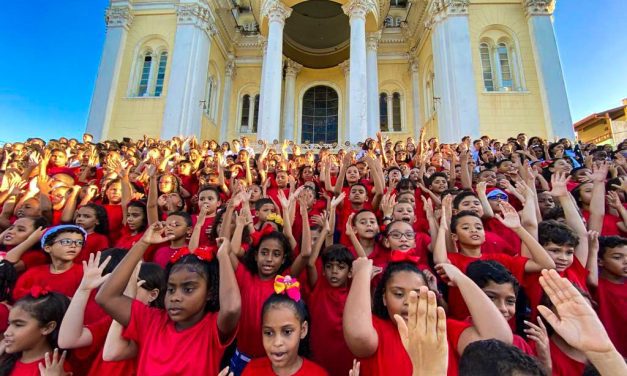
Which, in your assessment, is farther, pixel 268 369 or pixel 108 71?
pixel 108 71

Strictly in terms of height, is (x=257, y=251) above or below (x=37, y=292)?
above

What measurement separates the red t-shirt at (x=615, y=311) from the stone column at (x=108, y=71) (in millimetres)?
15907

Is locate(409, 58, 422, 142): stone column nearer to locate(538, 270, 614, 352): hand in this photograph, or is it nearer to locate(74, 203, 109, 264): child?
locate(74, 203, 109, 264): child

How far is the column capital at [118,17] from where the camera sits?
14.8 metres

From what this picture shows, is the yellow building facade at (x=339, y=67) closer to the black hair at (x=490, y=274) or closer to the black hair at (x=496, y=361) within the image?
the black hair at (x=490, y=274)

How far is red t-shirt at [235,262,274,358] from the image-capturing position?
7.81 ft

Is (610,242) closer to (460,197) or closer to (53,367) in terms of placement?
(460,197)

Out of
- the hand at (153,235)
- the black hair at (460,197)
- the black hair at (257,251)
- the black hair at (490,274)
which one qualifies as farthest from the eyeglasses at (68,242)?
the black hair at (460,197)

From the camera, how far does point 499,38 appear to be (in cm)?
1392

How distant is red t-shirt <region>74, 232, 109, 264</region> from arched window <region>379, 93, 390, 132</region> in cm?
1546

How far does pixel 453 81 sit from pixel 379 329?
13144mm

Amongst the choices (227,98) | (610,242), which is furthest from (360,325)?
(227,98)

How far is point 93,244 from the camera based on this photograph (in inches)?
139

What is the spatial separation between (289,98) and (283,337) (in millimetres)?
17660
